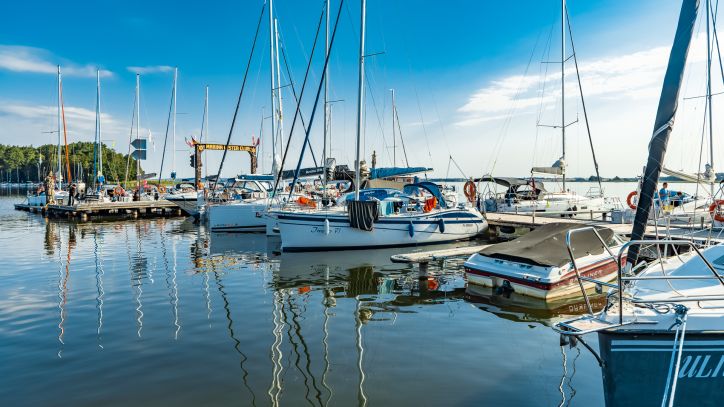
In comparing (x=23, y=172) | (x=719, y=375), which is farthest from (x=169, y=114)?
(x=23, y=172)

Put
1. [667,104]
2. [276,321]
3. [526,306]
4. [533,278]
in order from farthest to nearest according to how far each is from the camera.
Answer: [533,278] < [526,306] < [276,321] < [667,104]

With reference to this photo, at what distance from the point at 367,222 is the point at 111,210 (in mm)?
27639

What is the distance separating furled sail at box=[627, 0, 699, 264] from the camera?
669 centimetres

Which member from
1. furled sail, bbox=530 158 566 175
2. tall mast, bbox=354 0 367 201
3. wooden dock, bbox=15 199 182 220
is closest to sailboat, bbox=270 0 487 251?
tall mast, bbox=354 0 367 201

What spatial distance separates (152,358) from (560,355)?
22.3ft

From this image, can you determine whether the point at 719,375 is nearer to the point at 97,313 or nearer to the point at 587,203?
the point at 97,313

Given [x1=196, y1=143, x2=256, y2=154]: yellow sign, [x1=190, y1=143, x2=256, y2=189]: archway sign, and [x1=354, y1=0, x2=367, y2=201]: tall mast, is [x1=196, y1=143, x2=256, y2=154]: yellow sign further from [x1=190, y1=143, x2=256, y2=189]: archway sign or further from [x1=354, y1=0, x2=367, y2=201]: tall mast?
[x1=354, y1=0, x2=367, y2=201]: tall mast

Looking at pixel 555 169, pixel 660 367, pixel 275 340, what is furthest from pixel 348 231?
pixel 555 169

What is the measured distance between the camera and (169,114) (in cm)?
4441

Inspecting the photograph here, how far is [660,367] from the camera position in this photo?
473cm

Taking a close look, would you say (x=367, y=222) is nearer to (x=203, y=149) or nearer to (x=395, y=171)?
(x=395, y=171)

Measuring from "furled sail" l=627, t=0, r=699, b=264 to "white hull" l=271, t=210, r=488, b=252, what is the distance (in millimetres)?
12771

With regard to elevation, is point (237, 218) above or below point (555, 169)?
below

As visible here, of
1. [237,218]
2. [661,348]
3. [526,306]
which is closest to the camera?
[661,348]
